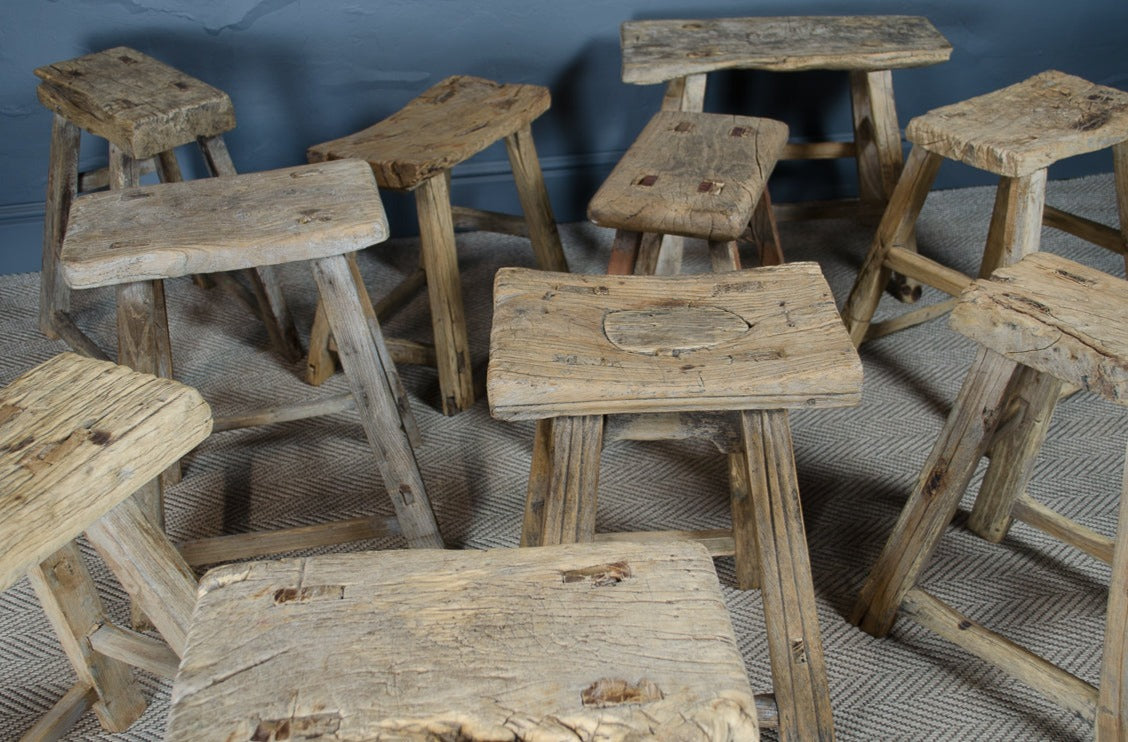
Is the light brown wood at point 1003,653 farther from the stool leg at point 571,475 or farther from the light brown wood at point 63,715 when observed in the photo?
the light brown wood at point 63,715

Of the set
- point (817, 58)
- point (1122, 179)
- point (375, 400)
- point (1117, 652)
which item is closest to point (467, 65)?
point (817, 58)

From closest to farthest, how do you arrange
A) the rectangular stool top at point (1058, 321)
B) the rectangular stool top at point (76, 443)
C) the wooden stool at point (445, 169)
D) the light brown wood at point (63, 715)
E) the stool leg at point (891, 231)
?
1. the rectangular stool top at point (76, 443)
2. the rectangular stool top at point (1058, 321)
3. the light brown wood at point (63, 715)
4. the wooden stool at point (445, 169)
5. the stool leg at point (891, 231)

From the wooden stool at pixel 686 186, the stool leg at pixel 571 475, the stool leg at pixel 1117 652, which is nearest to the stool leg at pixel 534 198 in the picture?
the wooden stool at pixel 686 186

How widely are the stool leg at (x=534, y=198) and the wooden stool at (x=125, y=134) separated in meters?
0.58

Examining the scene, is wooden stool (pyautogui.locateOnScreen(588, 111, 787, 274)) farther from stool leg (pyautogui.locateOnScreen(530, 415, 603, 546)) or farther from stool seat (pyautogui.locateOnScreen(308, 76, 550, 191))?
stool leg (pyautogui.locateOnScreen(530, 415, 603, 546))

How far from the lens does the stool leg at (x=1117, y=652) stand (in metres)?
1.36

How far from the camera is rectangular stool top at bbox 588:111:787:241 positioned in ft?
5.98

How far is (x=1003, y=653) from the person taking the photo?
1.55 m

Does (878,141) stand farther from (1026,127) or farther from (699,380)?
(699,380)

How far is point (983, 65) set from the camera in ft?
9.91

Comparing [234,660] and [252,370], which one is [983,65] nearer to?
[252,370]

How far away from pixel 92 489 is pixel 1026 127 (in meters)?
1.71

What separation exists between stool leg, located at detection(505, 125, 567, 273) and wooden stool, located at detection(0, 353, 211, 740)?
122cm

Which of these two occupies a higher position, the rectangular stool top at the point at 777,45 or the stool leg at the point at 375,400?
the rectangular stool top at the point at 777,45
